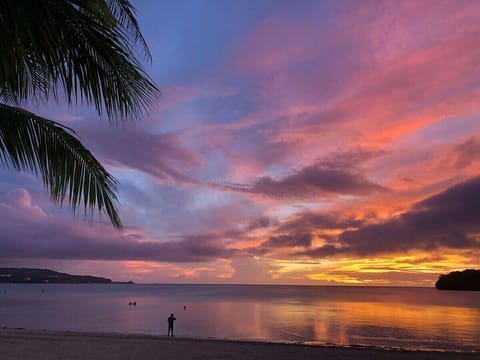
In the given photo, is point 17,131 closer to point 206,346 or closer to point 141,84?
point 141,84

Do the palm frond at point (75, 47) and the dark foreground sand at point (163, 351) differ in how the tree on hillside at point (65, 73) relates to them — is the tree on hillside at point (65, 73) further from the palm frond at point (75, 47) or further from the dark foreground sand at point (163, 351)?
the dark foreground sand at point (163, 351)

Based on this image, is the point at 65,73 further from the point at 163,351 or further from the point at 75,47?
the point at 163,351

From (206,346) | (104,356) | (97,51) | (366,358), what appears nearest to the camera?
(97,51)

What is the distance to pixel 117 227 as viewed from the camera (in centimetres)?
466

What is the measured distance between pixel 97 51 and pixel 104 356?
16854 millimetres

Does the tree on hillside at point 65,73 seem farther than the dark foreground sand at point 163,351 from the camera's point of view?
No

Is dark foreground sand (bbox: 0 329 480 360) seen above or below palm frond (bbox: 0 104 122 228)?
below

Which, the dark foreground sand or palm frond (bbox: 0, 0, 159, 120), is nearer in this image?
palm frond (bbox: 0, 0, 159, 120)

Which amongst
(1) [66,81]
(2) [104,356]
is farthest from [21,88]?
(2) [104,356]

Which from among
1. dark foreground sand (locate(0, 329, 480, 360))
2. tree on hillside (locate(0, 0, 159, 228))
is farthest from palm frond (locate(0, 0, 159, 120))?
dark foreground sand (locate(0, 329, 480, 360))

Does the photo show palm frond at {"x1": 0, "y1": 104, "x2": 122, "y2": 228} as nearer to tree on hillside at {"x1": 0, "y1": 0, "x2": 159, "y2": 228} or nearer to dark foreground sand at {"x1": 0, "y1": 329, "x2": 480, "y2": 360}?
tree on hillside at {"x1": 0, "y1": 0, "x2": 159, "y2": 228}

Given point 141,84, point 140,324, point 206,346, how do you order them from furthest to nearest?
point 140,324
point 206,346
point 141,84

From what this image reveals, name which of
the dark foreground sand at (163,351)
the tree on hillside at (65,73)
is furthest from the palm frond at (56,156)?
the dark foreground sand at (163,351)

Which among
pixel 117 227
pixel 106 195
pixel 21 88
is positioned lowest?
pixel 117 227
